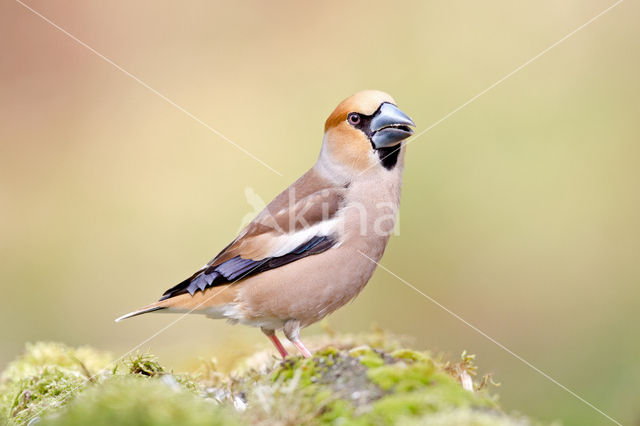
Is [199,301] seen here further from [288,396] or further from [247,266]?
[288,396]

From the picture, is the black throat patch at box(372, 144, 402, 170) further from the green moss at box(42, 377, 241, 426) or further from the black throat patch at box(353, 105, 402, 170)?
the green moss at box(42, 377, 241, 426)

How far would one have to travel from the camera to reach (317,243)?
4621mm

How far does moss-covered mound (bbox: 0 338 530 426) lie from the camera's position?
2.10 meters

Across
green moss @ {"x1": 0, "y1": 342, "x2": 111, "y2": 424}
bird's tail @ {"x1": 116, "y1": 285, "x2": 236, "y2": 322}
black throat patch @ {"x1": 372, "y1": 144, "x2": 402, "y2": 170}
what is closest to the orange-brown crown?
black throat patch @ {"x1": 372, "y1": 144, "x2": 402, "y2": 170}

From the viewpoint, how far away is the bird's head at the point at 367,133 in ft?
15.9

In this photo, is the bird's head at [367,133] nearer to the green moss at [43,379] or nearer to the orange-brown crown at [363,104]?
the orange-brown crown at [363,104]

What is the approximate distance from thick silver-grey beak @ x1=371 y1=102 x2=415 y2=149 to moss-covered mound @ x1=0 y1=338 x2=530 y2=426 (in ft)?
6.09

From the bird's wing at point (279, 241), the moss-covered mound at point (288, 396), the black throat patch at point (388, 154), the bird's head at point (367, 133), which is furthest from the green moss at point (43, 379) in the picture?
the black throat patch at point (388, 154)

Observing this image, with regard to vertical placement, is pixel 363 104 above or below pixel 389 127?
above

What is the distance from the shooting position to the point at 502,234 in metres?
9.59

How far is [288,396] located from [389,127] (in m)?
2.60

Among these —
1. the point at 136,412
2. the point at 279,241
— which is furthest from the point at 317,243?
the point at 136,412

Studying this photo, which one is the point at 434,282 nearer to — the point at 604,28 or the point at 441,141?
the point at 441,141

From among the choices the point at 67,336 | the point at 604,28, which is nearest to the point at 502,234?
the point at 604,28
